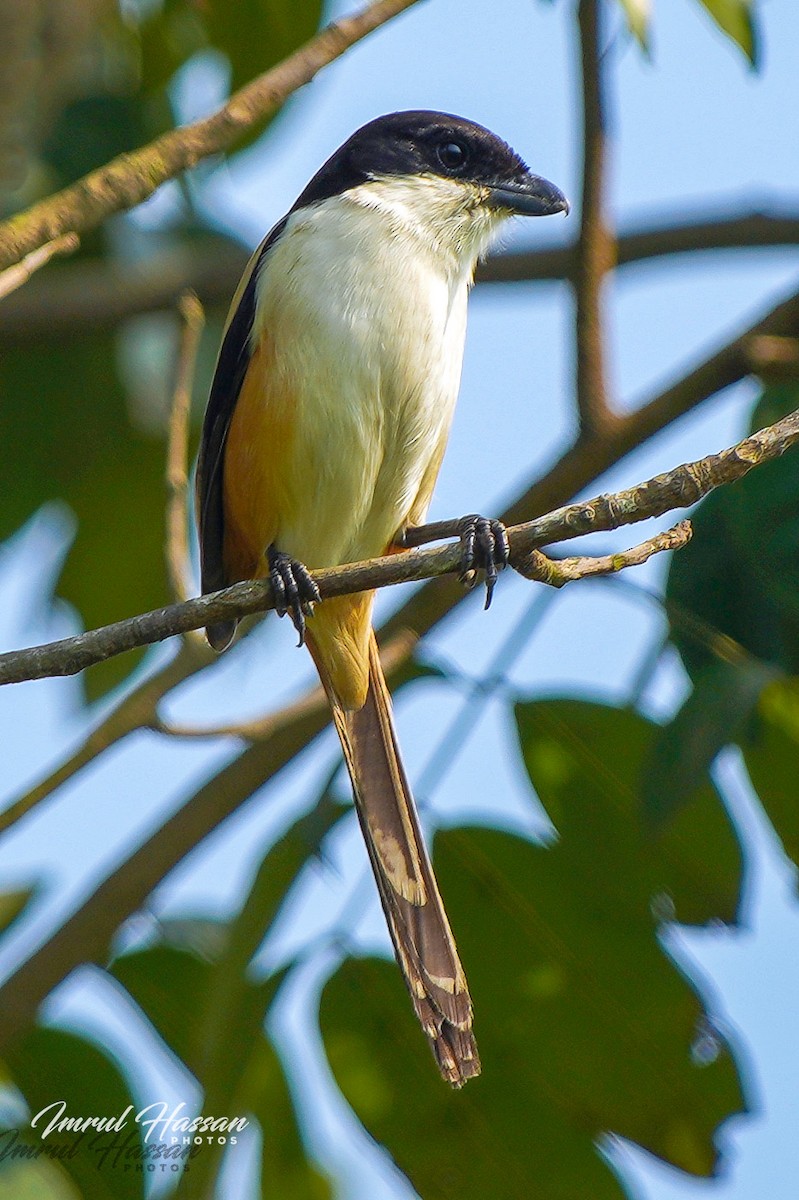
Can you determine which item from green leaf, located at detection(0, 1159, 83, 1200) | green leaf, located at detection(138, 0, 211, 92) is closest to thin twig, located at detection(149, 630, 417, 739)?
green leaf, located at detection(0, 1159, 83, 1200)

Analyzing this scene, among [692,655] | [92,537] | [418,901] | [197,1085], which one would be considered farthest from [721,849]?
[92,537]

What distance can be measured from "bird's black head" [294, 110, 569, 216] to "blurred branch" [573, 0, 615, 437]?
0.37 feet

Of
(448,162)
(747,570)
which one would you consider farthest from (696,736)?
(448,162)

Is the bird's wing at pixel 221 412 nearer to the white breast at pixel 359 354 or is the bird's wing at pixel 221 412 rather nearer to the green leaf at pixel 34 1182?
the white breast at pixel 359 354

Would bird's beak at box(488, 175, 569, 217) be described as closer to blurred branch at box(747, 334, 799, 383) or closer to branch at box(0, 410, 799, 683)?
blurred branch at box(747, 334, 799, 383)

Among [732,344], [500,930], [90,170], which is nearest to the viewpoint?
[500,930]

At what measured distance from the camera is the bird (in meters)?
3.42

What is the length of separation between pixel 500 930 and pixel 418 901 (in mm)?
189

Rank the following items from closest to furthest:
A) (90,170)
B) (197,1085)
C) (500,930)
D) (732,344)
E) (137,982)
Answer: (197,1085) → (500,930) → (137,982) → (732,344) → (90,170)

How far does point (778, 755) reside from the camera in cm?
293

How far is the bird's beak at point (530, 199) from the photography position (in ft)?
12.4

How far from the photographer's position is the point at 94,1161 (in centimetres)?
310

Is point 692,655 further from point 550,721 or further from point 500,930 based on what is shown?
point 500,930

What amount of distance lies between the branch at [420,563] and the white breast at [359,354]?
2.68 ft
